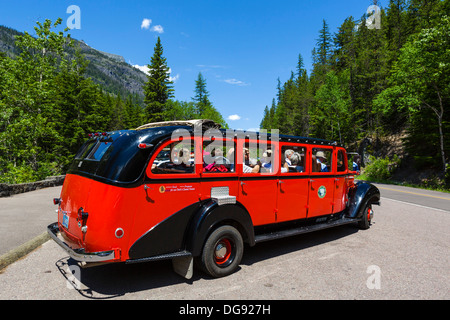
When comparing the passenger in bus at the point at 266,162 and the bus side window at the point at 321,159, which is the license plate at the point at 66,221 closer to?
the passenger in bus at the point at 266,162

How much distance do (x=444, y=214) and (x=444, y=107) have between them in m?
17.5

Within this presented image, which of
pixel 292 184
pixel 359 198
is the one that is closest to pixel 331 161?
pixel 359 198

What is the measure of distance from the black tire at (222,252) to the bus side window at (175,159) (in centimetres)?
108

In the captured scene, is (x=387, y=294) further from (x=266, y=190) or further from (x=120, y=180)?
(x=120, y=180)

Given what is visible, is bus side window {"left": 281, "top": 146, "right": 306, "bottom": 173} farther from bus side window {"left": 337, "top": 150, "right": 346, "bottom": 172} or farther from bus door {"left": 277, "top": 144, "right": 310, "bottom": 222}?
bus side window {"left": 337, "top": 150, "right": 346, "bottom": 172}

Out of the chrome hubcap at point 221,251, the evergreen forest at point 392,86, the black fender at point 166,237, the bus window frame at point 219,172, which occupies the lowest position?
the chrome hubcap at point 221,251

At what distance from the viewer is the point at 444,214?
9.27 meters

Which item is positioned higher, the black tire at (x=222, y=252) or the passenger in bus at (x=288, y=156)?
the passenger in bus at (x=288, y=156)

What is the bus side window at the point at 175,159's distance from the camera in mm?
4050

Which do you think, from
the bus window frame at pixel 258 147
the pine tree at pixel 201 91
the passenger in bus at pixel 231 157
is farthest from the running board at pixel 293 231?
the pine tree at pixel 201 91

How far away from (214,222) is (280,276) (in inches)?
54.5

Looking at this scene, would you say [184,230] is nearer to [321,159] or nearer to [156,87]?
[321,159]

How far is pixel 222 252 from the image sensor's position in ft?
13.9

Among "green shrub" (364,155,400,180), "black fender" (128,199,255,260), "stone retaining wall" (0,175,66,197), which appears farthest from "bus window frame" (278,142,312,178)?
"green shrub" (364,155,400,180)
